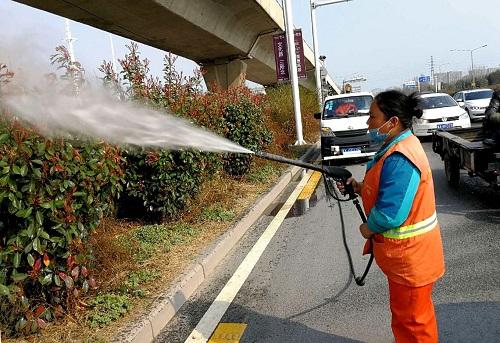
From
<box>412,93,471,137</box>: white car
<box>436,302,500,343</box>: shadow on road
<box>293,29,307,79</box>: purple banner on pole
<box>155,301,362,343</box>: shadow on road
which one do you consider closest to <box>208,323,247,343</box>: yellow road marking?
<box>155,301,362,343</box>: shadow on road

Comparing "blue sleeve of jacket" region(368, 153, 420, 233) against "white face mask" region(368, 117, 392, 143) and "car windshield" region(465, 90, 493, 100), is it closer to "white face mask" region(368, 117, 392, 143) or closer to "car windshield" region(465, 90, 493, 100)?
"white face mask" region(368, 117, 392, 143)

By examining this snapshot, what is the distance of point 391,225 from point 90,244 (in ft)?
9.38

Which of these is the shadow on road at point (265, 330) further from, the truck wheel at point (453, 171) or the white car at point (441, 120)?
the white car at point (441, 120)

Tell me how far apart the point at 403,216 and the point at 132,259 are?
3.39 m

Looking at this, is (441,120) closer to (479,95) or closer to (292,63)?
(292,63)

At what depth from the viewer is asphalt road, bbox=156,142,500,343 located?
374cm

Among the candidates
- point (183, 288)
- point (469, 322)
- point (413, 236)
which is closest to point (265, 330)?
point (183, 288)

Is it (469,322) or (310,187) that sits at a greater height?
(310,187)

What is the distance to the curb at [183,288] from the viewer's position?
369 centimetres

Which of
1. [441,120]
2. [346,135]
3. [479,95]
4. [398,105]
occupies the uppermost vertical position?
[479,95]

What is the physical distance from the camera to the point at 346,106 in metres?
13.6

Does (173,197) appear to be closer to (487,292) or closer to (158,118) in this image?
(158,118)

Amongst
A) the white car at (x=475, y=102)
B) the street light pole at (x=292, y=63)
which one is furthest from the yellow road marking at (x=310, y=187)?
the white car at (x=475, y=102)

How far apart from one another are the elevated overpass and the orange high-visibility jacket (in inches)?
421
